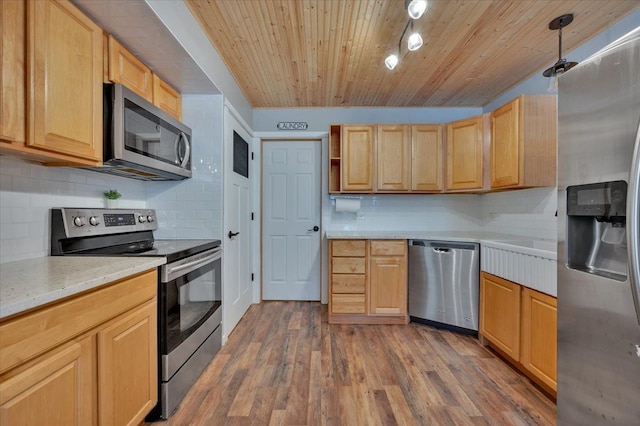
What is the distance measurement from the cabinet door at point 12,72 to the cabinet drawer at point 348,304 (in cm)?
252

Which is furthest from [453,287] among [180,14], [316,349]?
[180,14]

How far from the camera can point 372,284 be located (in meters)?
2.83

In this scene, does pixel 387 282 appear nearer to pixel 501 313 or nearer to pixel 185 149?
pixel 501 313

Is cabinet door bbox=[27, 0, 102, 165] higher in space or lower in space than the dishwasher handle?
higher

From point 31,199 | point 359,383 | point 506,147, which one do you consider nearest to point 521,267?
point 506,147

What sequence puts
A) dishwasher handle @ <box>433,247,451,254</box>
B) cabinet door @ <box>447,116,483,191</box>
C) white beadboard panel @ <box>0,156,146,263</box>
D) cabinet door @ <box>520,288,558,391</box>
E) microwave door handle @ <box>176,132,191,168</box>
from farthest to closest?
1. cabinet door @ <box>447,116,483,191</box>
2. dishwasher handle @ <box>433,247,451,254</box>
3. microwave door handle @ <box>176,132,191,168</box>
4. cabinet door @ <box>520,288,558,391</box>
5. white beadboard panel @ <box>0,156,146,263</box>

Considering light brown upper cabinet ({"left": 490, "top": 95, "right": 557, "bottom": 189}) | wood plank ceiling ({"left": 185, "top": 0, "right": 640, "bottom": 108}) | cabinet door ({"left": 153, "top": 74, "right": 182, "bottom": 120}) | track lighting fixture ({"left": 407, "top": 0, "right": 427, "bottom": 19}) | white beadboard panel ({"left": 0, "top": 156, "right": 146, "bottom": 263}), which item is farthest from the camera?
light brown upper cabinet ({"left": 490, "top": 95, "right": 557, "bottom": 189})

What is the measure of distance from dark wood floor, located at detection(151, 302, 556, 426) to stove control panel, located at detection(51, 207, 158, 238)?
1.17 m

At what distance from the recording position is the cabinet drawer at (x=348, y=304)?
2820 millimetres

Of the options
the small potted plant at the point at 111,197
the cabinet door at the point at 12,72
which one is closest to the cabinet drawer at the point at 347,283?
the small potted plant at the point at 111,197

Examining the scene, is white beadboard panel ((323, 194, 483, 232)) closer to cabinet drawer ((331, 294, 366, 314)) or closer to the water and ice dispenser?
cabinet drawer ((331, 294, 366, 314))

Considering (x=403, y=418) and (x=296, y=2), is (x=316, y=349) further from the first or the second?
(x=296, y=2)

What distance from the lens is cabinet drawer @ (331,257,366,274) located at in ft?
9.29

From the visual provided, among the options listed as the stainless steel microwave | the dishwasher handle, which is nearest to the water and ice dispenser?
the dishwasher handle
